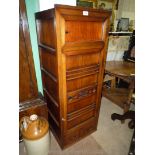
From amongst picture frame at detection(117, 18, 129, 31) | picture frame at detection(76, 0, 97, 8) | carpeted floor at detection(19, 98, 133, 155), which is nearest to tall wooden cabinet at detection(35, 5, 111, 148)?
carpeted floor at detection(19, 98, 133, 155)

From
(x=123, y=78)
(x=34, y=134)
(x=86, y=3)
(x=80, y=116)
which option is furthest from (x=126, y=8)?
(x=34, y=134)

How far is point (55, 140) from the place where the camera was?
71.1 inches

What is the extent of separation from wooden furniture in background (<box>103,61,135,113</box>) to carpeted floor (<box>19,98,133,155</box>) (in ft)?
1.43

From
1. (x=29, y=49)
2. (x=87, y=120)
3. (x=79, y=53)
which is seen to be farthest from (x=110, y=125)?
(x=29, y=49)

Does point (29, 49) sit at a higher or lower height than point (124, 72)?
higher

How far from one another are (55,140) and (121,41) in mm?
2372

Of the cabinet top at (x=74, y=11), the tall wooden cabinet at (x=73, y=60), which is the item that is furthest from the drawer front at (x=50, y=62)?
the cabinet top at (x=74, y=11)

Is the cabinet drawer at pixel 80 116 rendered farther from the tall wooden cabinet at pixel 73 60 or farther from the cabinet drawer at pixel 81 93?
the cabinet drawer at pixel 81 93

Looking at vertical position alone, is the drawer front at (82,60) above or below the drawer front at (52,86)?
above

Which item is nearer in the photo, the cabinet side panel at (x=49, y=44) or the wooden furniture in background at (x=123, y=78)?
the cabinet side panel at (x=49, y=44)

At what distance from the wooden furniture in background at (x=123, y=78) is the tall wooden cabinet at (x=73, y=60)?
0.61 m

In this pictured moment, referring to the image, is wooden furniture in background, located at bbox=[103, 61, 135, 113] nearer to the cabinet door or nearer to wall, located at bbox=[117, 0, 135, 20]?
the cabinet door

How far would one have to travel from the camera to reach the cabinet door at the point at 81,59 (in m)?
1.16
